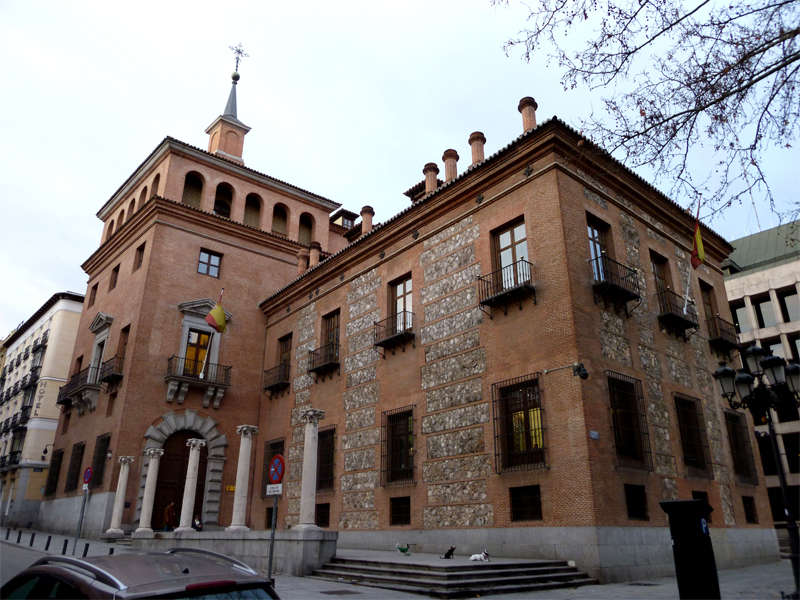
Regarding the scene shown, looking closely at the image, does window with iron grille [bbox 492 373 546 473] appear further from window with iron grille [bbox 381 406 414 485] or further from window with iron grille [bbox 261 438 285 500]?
window with iron grille [bbox 261 438 285 500]

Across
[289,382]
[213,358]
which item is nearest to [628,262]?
[289,382]

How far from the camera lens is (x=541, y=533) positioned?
13062 mm

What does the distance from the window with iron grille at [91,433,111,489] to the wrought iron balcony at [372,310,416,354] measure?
38.6ft

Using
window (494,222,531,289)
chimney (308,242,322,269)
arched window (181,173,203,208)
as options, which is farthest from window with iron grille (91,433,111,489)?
window (494,222,531,289)

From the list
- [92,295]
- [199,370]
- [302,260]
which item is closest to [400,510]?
[199,370]

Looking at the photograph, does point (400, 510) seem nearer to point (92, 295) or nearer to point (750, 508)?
point (750, 508)

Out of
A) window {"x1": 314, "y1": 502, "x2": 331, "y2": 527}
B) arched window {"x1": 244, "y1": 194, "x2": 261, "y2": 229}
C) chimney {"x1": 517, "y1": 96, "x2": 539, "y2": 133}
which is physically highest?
arched window {"x1": 244, "y1": 194, "x2": 261, "y2": 229}

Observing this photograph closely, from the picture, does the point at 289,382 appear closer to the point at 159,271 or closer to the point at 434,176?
the point at 159,271

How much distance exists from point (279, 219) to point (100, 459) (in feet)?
46.2

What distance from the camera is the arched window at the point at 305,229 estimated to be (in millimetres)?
31172

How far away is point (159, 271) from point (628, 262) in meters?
18.5

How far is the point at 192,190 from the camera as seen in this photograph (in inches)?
1103

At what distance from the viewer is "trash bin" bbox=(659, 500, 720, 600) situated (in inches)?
257

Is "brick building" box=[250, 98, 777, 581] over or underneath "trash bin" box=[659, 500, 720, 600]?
over
